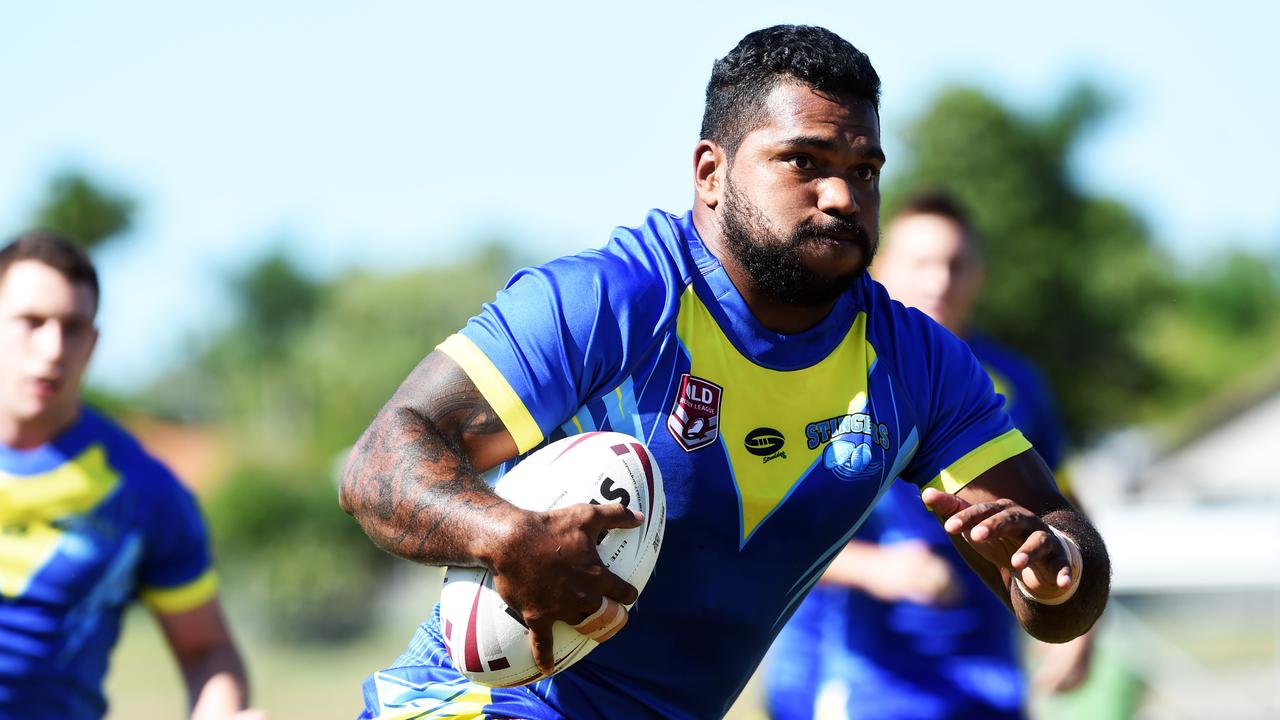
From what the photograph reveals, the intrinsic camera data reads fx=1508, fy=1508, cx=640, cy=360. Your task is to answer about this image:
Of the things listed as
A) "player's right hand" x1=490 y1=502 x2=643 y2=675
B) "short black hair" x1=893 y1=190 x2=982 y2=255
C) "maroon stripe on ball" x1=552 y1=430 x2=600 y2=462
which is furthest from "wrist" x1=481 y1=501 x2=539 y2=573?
"short black hair" x1=893 y1=190 x2=982 y2=255

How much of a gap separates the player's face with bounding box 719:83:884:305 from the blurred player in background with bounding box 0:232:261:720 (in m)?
3.15

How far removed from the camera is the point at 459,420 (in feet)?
11.0

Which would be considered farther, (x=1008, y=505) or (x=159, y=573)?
(x=159, y=573)

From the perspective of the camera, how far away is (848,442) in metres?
3.91

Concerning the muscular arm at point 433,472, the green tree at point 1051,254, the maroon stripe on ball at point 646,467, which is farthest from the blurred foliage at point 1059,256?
the muscular arm at point 433,472

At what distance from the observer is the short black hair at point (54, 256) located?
6133 millimetres

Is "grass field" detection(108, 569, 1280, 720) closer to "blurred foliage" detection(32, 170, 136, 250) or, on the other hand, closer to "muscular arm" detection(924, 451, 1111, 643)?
"muscular arm" detection(924, 451, 1111, 643)

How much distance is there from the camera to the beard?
374cm

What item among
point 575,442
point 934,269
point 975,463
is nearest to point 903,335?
point 975,463

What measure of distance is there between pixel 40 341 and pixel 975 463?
379 cm

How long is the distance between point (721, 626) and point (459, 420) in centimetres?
97

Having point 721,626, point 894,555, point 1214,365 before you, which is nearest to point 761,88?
point 721,626

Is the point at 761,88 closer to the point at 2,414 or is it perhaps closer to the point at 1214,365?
the point at 2,414

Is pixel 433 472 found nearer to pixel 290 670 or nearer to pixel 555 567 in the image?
pixel 555 567
